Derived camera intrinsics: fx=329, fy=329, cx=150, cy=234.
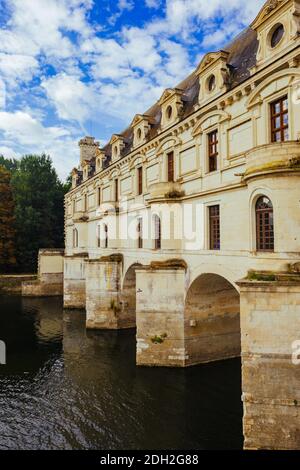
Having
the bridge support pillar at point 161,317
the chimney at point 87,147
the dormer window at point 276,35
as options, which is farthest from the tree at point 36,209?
A: the dormer window at point 276,35

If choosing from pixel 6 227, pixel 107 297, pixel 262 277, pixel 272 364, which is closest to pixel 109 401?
pixel 272 364

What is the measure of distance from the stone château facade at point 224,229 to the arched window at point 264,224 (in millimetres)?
36

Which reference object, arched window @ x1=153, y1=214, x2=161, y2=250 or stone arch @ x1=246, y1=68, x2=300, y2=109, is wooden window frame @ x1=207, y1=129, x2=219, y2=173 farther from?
arched window @ x1=153, y1=214, x2=161, y2=250

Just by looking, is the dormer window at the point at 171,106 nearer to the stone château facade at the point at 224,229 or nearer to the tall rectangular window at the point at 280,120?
the stone château facade at the point at 224,229

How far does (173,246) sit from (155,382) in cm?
659

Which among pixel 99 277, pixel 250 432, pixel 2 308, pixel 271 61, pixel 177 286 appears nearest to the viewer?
pixel 250 432

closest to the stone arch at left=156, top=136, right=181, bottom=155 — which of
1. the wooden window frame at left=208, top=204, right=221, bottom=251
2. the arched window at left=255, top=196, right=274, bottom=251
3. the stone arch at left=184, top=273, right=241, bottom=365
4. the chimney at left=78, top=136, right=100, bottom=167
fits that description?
the wooden window frame at left=208, top=204, right=221, bottom=251

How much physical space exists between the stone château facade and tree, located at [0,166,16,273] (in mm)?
26193

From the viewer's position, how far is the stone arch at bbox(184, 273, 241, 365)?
16344mm

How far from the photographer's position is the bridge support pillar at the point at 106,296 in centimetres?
2434

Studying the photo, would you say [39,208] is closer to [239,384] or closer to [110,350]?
[110,350]

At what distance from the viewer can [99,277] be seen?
24.7 m

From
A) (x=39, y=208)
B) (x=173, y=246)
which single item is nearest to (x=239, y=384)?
(x=173, y=246)

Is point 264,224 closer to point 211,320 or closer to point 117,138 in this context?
point 211,320
